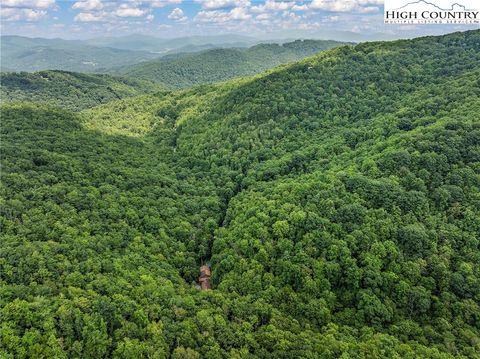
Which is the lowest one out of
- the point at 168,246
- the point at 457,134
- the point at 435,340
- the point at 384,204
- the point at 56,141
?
the point at 435,340

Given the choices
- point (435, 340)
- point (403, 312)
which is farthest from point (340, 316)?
point (435, 340)

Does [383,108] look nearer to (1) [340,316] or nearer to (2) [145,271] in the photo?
(1) [340,316]

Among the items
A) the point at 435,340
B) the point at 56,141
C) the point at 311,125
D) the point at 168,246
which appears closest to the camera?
the point at 435,340

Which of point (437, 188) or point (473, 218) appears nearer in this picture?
point (473, 218)

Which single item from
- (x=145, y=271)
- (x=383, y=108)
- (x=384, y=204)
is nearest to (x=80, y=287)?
(x=145, y=271)

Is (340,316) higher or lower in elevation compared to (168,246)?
lower

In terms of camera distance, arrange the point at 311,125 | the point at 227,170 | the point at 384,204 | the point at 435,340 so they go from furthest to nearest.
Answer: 1. the point at 311,125
2. the point at 227,170
3. the point at 384,204
4. the point at 435,340
